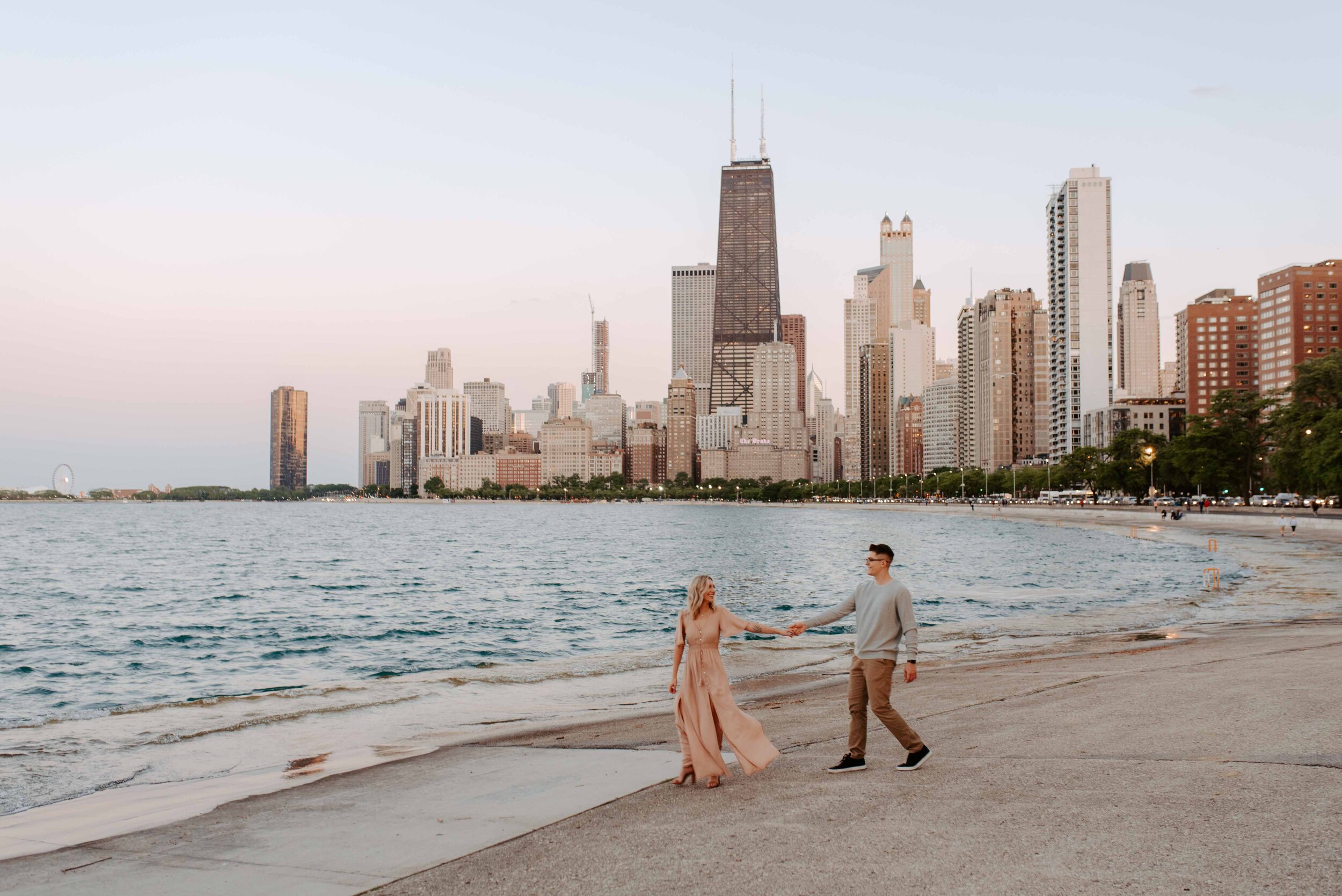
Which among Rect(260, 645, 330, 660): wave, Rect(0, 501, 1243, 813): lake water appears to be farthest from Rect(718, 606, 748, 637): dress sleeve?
Rect(260, 645, 330, 660): wave

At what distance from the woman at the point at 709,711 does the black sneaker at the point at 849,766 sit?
2.42ft

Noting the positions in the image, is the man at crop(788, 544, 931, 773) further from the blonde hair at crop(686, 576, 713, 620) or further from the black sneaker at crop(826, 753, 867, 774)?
the blonde hair at crop(686, 576, 713, 620)

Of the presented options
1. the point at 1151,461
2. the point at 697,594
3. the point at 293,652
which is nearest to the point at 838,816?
the point at 697,594

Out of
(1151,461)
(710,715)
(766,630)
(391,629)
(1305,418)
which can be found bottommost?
(391,629)

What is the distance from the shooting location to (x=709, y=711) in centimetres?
957

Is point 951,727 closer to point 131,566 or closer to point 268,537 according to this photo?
point 131,566

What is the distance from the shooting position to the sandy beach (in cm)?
700

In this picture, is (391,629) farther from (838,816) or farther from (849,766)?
(838,816)

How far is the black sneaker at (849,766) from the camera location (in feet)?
32.5

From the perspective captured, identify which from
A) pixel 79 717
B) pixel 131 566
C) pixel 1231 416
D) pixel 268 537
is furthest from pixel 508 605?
pixel 1231 416

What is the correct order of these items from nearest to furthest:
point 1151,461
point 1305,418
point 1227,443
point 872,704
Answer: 1. point 872,704
2. point 1305,418
3. point 1227,443
4. point 1151,461

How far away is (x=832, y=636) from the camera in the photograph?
27953mm

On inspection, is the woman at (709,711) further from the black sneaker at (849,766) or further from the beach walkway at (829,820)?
the black sneaker at (849,766)

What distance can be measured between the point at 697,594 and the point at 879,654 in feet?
6.39
